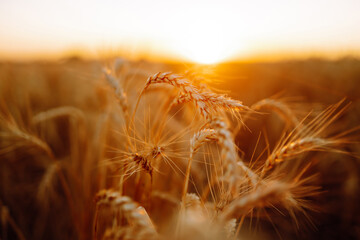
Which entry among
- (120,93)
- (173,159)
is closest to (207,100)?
(120,93)

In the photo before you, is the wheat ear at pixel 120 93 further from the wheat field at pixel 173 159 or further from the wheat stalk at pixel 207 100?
the wheat stalk at pixel 207 100

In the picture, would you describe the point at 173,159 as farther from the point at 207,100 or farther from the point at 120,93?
the point at 207,100

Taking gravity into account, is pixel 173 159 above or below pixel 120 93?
below

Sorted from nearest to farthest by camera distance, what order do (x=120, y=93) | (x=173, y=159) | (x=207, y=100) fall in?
(x=207, y=100), (x=120, y=93), (x=173, y=159)

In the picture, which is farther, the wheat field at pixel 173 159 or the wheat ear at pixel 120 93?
the wheat ear at pixel 120 93

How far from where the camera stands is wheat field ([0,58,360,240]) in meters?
0.94

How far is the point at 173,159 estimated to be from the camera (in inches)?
108

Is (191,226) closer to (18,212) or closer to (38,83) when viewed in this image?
(18,212)

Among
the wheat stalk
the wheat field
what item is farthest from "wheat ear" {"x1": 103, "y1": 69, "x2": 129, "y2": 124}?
the wheat stalk

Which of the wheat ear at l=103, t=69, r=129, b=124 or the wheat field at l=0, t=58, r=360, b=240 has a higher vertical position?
the wheat ear at l=103, t=69, r=129, b=124

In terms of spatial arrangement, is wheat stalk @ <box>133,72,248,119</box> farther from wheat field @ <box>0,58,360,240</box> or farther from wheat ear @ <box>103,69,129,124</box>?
wheat ear @ <box>103,69,129,124</box>

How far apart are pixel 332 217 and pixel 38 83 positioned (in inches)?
213

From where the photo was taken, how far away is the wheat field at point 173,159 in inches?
36.9

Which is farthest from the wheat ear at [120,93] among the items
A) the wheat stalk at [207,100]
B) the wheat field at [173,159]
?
the wheat stalk at [207,100]
